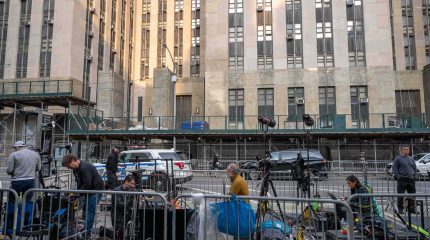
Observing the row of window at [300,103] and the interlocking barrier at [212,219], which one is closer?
the interlocking barrier at [212,219]

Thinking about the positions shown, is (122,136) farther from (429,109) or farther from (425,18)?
(425,18)

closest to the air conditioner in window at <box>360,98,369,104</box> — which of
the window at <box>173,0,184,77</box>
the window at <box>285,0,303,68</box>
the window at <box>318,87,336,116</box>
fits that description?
the window at <box>318,87,336,116</box>

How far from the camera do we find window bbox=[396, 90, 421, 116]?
3741 cm

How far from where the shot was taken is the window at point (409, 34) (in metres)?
41.3

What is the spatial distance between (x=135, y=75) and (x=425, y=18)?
120 feet

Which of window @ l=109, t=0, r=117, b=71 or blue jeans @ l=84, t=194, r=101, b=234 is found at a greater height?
window @ l=109, t=0, r=117, b=71

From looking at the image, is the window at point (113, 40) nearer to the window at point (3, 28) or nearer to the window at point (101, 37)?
the window at point (101, 37)

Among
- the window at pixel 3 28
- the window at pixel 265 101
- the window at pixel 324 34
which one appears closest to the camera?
the window at pixel 324 34

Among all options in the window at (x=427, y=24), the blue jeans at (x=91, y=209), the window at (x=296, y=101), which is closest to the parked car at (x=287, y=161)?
the blue jeans at (x=91, y=209)

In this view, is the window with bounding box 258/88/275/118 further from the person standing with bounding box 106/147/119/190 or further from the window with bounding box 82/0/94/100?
the person standing with bounding box 106/147/119/190

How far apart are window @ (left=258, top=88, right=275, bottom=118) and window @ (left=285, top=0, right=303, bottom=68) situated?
3442 millimetres

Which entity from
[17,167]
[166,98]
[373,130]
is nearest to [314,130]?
[373,130]

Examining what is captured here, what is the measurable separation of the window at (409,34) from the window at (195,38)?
81.9 ft

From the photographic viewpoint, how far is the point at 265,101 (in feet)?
117
